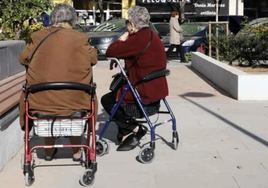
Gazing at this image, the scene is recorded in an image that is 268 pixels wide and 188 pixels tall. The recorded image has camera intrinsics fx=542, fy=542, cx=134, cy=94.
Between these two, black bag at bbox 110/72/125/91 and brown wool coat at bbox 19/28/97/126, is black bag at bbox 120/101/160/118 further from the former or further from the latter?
brown wool coat at bbox 19/28/97/126

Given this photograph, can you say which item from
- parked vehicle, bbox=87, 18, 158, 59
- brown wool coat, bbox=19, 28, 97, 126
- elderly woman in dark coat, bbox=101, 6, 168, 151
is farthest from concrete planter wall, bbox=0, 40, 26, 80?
parked vehicle, bbox=87, 18, 158, 59

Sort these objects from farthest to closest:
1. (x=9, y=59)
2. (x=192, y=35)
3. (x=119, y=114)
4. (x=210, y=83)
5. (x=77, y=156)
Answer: (x=192, y=35) → (x=210, y=83) → (x=9, y=59) → (x=119, y=114) → (x=77, y=156)

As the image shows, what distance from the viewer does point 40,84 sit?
4.94 meters

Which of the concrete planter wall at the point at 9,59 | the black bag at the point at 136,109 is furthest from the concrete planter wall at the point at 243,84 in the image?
the black bag at the point at 136,109

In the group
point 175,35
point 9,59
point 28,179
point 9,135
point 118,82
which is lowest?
point 28,179

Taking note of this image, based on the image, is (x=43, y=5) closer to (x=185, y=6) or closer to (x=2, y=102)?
(x=2, y=102)

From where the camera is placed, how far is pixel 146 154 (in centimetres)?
592

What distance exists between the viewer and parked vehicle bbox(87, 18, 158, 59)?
19.3m

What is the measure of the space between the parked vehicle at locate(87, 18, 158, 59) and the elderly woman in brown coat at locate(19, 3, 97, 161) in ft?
41.1

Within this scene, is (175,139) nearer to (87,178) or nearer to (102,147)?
(102,147)

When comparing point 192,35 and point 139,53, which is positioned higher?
point 139,53

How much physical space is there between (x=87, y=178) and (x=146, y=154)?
101 cm

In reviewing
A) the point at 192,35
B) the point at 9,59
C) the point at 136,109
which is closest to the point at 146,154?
the point at 136,109

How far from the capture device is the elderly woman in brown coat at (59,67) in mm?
5020
